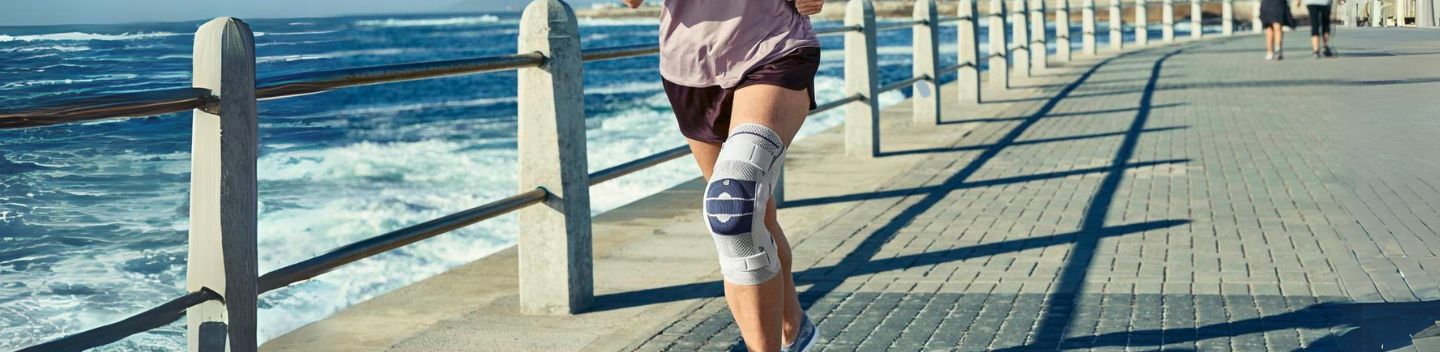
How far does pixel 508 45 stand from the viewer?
189ft

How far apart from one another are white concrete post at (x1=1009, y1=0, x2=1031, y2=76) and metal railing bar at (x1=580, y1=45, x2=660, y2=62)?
1362cm

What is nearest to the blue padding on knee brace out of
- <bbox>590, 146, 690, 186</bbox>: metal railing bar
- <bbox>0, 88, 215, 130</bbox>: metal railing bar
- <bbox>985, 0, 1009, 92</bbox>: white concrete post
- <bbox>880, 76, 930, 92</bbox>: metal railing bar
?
<bbox>0, 88, 215, 130</bbox>: metal railing bar

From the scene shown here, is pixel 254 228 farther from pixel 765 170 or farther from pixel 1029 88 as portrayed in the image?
pixel 1029 88

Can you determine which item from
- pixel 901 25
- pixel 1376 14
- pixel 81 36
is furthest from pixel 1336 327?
pixel 901 25

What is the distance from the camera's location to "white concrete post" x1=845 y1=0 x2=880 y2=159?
10047 millimetres

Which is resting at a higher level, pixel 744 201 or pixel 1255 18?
pixel 744 201

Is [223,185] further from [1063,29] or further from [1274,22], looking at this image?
[1063,29]

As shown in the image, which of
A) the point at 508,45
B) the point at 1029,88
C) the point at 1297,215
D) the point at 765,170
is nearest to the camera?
the point at 765,170

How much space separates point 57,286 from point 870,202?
4.41m

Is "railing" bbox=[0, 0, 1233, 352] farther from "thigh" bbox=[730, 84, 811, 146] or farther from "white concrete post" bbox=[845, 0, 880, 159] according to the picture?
"thigh" bbox=[730, 84, 811, 146]

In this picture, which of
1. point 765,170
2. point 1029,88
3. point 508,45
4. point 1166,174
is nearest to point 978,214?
point 1166,174

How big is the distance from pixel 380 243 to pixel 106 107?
1.40 meters

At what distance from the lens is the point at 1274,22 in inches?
845

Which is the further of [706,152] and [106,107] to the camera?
[706,152]
